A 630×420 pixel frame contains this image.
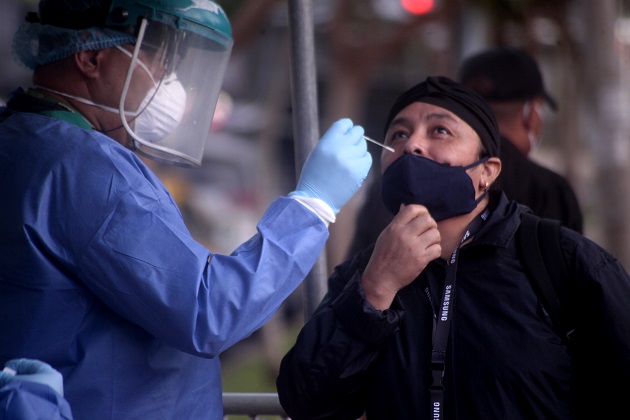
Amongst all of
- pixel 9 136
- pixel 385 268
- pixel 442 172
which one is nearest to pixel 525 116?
pixel 442 172

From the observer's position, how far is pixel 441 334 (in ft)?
7.57

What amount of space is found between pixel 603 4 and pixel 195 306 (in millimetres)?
3794

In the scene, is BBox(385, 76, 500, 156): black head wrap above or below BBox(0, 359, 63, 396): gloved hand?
above

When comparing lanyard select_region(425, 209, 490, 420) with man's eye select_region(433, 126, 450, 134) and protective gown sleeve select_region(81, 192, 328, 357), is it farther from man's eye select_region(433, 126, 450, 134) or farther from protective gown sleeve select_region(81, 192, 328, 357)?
protective gown sleeve select_region(81, 192, 328, 357)

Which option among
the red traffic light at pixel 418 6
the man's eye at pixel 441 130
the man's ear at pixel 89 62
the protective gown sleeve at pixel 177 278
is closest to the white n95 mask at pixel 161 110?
the man's ear at pixel 89 62

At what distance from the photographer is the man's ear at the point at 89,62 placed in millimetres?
2346

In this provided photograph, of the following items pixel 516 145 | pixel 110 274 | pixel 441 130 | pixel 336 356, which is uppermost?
pixel 441 130

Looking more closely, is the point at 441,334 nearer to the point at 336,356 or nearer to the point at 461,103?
the point at 336,356

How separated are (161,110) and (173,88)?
0.08 m

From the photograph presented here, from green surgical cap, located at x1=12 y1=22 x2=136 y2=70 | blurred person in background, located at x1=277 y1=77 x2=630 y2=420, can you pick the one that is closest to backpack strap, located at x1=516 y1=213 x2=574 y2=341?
blurred person in background, located at x1=277 y1=77 x2=630 y2=420

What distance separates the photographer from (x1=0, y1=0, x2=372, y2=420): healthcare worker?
204 cm

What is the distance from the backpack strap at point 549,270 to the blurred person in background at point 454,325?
0.05 ft

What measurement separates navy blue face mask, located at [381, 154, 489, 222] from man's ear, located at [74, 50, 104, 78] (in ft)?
2.89

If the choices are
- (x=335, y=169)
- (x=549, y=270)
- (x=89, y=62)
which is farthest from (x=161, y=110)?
(x=549, y=270)
